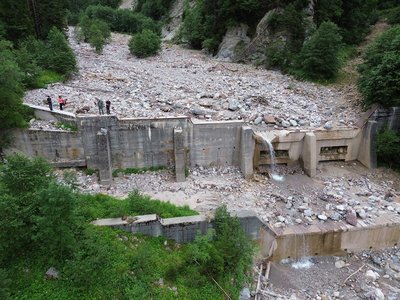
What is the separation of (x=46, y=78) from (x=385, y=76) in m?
19.6

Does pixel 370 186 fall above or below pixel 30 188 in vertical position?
below

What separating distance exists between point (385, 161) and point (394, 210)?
4.02 m

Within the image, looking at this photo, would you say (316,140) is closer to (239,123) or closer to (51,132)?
(239,123)

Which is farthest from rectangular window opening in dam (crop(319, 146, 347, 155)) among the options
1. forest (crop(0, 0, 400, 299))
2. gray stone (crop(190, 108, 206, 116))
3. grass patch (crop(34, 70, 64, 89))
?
grass patch (crop(34, 70, 64, 89))

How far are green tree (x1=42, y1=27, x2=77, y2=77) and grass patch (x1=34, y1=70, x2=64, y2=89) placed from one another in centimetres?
49

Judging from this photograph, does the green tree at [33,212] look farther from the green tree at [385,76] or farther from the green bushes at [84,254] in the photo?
the green tree at [385,76]

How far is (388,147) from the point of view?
17.5 meters

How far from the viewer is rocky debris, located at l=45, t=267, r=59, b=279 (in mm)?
9508

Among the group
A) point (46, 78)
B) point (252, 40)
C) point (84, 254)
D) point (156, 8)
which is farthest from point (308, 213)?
point (156, 8)

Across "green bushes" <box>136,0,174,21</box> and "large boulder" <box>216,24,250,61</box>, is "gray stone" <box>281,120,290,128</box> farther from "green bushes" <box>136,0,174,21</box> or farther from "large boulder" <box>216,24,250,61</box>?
"green bushes" <box>136,0,174,21</box>

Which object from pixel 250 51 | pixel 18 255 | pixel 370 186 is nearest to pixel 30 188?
pixel 18 255

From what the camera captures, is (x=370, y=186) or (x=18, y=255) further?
(x=370, y=186)

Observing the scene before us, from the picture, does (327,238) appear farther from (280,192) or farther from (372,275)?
(280,192)

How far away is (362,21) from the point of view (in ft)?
98.7
